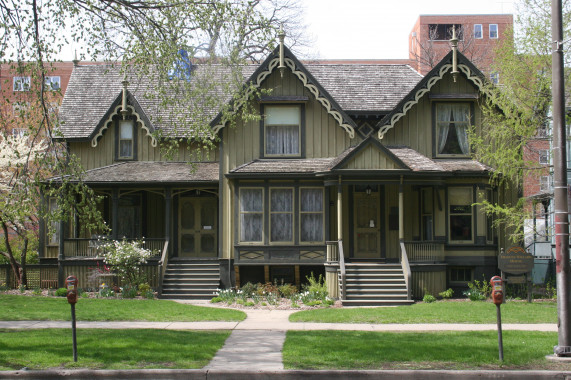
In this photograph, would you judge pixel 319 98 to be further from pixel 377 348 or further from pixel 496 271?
pixel 377 348

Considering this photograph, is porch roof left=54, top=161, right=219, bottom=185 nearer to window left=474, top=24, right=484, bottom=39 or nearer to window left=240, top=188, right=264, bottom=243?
window left=240, top=188, right=264, bottom=243

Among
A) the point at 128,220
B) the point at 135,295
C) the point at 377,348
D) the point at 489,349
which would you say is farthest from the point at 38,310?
the point at 489,349

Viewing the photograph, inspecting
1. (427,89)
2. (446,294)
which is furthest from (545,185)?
(446,294)

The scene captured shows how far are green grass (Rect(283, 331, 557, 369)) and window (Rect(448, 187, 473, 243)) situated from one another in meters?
9.21

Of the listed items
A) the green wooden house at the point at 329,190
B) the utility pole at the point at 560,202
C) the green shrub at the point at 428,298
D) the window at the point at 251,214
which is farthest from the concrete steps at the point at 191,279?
the utility pole at the point at 560,202

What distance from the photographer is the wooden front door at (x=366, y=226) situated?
23906 millimetres

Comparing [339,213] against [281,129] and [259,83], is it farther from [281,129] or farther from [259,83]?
[259,83]

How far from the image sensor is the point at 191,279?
76.7ft

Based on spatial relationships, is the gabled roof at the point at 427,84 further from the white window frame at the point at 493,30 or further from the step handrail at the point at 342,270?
the white window frame at the point at 493,30

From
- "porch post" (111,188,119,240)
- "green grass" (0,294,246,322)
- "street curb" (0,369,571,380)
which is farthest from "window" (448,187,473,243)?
"street curb" (0,369,571,380)

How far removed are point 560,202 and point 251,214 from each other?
43.8 ft

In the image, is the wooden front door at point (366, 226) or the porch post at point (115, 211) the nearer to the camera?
the porch post at point (115, 211)

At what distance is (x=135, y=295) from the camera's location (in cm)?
2206

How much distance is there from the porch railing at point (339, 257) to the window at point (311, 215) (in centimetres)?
89
